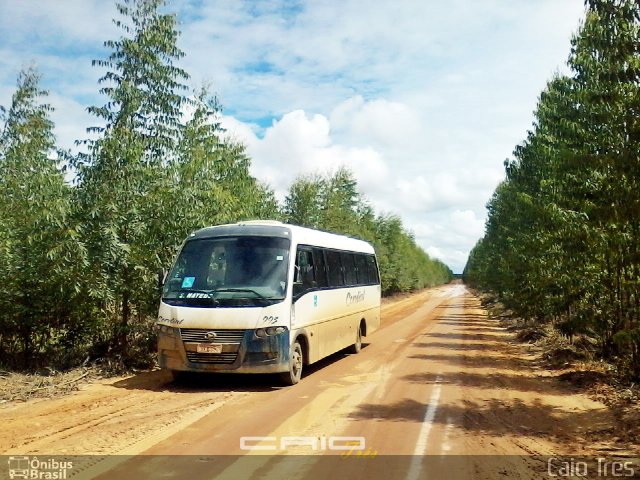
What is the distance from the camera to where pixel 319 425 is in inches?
289

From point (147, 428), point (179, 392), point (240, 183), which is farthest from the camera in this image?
point (240, 183)

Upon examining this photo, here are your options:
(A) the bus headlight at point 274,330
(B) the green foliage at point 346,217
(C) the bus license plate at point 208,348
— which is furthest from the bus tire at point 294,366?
(B) the green foliage at point 346,217

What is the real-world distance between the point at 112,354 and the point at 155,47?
673 cm

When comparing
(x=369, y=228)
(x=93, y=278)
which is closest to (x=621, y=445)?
(x=93, y=278)

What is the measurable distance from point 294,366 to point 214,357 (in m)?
1.57

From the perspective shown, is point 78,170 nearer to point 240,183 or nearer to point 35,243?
point 35,243

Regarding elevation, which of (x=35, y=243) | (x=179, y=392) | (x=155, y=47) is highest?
(x=155, y=47)

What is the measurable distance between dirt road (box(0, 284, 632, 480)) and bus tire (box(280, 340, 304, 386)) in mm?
286

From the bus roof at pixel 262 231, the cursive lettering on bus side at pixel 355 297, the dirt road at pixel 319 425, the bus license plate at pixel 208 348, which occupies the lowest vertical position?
the dirt road at pixel 319 425

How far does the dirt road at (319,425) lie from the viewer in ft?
18.6

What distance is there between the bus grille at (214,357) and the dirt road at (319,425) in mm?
526

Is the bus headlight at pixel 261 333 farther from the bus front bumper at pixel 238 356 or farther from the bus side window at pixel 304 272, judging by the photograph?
the bus side window at pixel 304 272

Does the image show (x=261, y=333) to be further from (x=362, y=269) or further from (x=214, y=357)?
(x=362, y=269)

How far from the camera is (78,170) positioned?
11.4m
